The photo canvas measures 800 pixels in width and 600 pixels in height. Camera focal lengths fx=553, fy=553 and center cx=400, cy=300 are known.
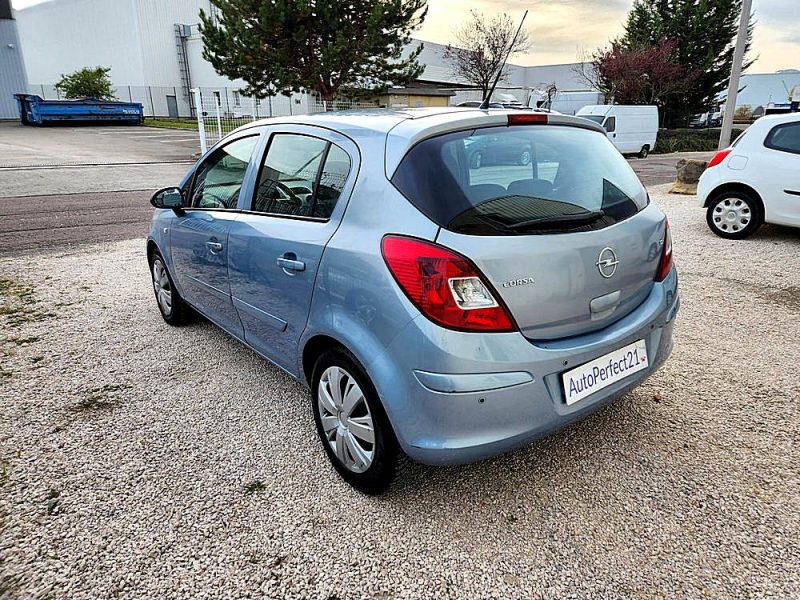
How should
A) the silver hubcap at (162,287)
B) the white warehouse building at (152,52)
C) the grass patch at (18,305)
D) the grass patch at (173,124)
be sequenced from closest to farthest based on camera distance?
the silver hubcap at (162,287) < the grass patch at (18,305) < the grass patch at (173,124) < the white warehouse building at (152,52)

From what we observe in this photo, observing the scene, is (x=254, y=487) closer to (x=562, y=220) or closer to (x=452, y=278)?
(x=452, y=278)

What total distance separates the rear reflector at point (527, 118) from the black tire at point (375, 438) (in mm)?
1237

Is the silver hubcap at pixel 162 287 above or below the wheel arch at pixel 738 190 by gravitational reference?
below

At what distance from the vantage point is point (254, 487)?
251 cm

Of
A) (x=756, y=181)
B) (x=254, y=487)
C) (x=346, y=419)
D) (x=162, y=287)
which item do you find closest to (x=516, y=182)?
(x=346, y=419)

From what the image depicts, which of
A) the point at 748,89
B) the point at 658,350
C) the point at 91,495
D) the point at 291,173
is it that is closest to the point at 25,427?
the point at 91,495

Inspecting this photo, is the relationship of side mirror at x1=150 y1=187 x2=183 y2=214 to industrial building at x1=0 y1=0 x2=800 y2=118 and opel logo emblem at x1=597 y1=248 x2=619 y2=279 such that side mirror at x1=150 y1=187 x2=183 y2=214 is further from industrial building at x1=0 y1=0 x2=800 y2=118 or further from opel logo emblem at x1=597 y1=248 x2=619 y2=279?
industrial building at x1=0 y1=0 x2=800 y2=118

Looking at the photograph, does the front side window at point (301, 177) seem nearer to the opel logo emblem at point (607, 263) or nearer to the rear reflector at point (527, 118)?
the rear reflector at point (527, 118)

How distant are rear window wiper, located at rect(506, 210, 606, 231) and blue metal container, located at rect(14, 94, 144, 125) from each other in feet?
129

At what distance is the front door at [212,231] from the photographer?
322cm

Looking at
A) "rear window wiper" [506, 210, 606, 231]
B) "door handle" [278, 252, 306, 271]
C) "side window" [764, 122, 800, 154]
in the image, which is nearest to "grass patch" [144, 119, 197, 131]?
"side window" [764, 122, 800, 154]

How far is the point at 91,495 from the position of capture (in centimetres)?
246

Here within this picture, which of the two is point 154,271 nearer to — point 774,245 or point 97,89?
point 774,245

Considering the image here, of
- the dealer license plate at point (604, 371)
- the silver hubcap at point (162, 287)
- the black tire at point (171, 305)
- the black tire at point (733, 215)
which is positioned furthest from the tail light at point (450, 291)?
the black tire at point (733, 215)
